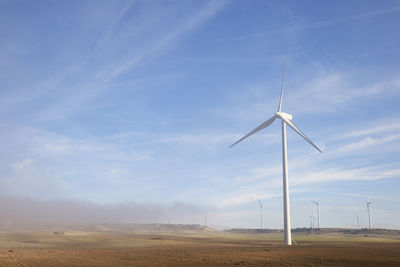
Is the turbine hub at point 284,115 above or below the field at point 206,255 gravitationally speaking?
above

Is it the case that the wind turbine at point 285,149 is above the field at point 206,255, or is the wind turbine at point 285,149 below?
above

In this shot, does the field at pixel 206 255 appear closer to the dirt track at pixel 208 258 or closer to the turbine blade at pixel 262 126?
the dirt track at pixel 208 258

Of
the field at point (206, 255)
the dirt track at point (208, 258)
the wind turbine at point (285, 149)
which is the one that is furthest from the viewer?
the wind turbine at point (285, 149)

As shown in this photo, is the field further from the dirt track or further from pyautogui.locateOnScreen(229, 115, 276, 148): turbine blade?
pyautogui.locateOnScreen(229, 115, 276, 148): turbine blade

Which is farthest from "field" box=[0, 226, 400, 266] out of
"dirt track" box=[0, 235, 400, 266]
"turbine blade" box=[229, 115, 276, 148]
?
"turbine blade" box=[229, 115, 276, 148]

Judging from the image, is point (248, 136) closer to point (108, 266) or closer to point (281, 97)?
point (281, 97)

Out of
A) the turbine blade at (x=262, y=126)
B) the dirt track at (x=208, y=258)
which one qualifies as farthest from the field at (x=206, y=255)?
the turbine blade at (x=262, y=126)

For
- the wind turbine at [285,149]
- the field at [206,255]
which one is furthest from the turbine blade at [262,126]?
the field at [206,255]

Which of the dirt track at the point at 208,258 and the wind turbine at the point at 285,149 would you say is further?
the wind turbine at the point at 285,149

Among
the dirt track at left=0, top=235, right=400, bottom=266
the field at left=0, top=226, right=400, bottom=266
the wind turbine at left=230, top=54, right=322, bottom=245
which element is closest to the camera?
the dirt track at left=0, top=235, right=400, bottom=266

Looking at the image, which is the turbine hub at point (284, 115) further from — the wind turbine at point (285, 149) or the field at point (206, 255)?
the field at point (206, 255)

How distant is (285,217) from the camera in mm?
79500

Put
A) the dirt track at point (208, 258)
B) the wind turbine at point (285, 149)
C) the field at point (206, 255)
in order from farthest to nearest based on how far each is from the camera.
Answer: the wind turbine at point (285, 149) → the field at point (206, 255) → the dirt track at point (208, 258)

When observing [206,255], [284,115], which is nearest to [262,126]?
[284,115]
